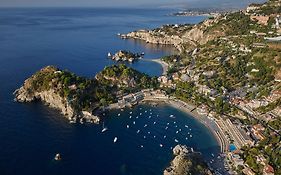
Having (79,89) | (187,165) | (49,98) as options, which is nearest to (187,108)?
(79,89)

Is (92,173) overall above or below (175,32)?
below

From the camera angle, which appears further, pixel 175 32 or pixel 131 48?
pixel 175 32

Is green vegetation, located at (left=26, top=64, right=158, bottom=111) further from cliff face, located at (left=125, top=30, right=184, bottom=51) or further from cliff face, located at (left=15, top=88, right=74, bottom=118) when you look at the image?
cliff face, located at (left=125, top=30, right=184, bottom=51)

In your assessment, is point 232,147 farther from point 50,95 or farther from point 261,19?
point 261,19

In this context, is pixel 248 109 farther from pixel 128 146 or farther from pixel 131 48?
pixel 131 48

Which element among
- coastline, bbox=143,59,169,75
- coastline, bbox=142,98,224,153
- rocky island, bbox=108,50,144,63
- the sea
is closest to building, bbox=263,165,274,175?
the sea

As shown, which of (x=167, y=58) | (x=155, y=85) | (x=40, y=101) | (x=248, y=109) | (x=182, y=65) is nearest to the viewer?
(x=248, y=109)

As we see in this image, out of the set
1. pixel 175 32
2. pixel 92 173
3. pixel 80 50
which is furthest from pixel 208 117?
pixel 175 32
